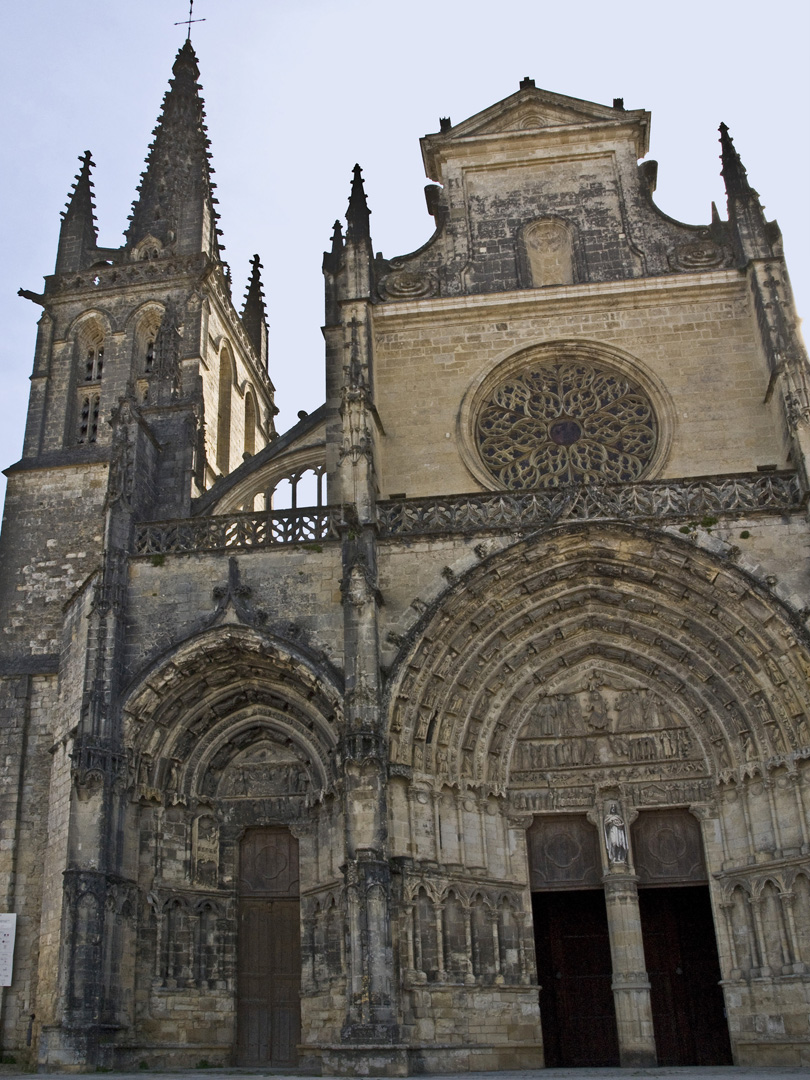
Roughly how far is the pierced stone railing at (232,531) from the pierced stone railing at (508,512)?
1 centimetres

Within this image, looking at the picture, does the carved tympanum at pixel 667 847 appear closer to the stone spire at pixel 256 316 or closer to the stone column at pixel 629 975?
the stone column at pixel 629 975

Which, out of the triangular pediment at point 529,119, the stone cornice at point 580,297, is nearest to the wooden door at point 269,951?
the stone cornice at point 580,297

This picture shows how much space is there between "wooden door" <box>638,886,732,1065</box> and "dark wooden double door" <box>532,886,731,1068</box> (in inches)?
→ 0.5

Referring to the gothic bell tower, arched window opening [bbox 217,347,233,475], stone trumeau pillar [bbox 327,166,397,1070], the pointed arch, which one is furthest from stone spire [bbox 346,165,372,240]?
arched window opening [bbox 217,347,233,475]

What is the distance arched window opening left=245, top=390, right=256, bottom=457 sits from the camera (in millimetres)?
23328

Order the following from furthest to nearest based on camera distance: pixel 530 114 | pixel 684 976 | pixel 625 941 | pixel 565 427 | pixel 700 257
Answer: pixel 530 114, pixel 700 257, pixel 565 427, pixel 684 976, pixel 625 941

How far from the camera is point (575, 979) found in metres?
13.9

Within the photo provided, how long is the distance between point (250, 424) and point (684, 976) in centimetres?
1410

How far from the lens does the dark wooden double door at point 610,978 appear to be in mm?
13445

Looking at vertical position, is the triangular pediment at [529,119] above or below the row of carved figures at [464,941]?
above

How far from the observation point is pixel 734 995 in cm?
1255

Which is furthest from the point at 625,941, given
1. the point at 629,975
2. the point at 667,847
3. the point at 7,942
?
the point at 7,942

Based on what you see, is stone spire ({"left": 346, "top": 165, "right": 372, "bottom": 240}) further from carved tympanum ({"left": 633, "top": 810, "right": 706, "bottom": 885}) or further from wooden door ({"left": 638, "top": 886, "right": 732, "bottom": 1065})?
wooden door ({"left": 638, "top": 886, "right": 732, "bottom": 1065})

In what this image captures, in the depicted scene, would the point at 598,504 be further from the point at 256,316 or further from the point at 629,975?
the point at 256,316
